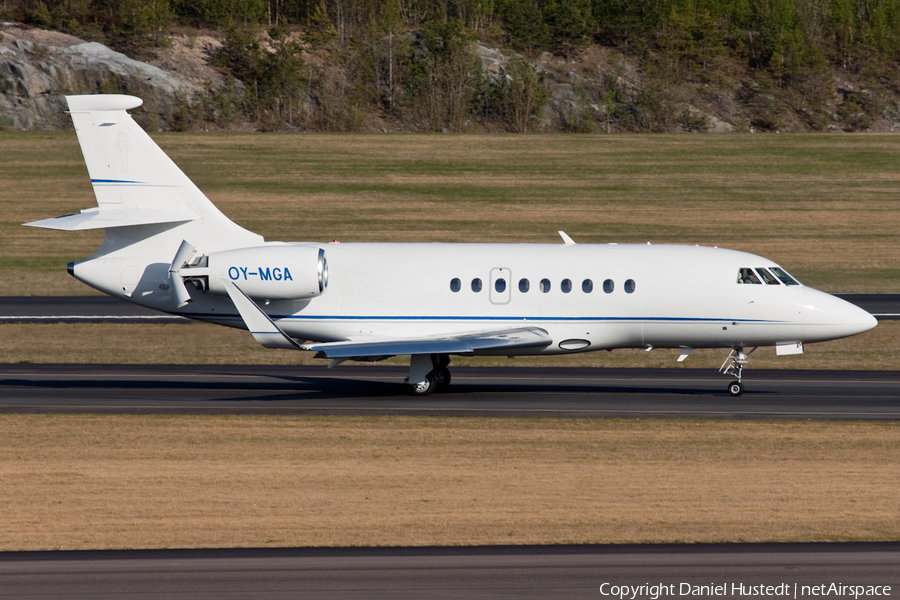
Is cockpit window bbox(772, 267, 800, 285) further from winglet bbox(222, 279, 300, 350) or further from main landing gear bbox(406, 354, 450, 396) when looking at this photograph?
winglet bbox(222, 279, 300, 350)

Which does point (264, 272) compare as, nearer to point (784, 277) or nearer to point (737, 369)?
point (737, 369)

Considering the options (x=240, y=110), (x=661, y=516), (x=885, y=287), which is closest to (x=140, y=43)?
(x=240, y=110)

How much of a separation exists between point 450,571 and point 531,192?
5094 cm

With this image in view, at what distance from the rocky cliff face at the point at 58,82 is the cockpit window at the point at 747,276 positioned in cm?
5328

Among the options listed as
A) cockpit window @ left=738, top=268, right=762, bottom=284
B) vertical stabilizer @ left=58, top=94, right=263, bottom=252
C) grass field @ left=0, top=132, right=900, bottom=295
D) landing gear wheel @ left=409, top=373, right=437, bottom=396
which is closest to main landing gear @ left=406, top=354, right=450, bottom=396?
landing gear wheel @ left=409, top=373, right=437, bottom=396

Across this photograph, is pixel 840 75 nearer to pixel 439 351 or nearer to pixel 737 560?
pixel 439 351

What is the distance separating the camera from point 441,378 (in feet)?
81.9

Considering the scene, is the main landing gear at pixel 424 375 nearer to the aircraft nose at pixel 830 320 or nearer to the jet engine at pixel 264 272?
the jet engine at pixel 264 272

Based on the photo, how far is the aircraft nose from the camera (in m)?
23.9

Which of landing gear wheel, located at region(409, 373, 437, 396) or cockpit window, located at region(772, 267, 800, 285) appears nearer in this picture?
cockpit window, located at region(772, 267, 800, 285)

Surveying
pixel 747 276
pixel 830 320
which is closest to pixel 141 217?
pixel 747 276

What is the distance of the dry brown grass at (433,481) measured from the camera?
14070mm

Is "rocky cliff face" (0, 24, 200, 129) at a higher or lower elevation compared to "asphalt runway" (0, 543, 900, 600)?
higher

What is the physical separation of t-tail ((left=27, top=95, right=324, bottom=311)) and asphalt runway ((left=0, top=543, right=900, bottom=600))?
39.0ft
